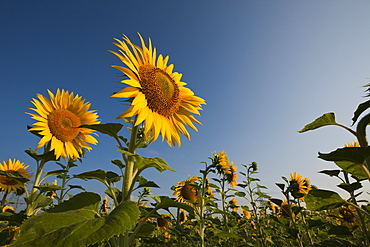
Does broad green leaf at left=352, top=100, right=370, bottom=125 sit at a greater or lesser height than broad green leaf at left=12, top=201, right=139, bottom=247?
greater

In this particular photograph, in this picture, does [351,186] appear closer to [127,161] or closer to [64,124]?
[127,161]

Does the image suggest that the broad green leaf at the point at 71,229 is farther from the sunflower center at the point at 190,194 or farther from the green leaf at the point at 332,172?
the sunflower center at the point at 190,194

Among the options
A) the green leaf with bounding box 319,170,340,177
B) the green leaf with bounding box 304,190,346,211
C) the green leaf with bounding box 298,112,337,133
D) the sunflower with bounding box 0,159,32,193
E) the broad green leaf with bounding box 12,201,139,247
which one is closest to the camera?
the broad green leaf with bounding box 12,201,139,247

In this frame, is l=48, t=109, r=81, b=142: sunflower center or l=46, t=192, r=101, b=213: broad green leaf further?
l=48, t=109, r=81, b=142: sunflower center

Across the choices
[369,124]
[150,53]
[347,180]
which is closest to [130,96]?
[150,53]

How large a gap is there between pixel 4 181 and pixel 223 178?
353 centimetres

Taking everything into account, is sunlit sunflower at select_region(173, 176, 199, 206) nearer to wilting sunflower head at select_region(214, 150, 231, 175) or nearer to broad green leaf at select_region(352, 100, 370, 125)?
wilting sunflower head at select_region(214, 150, 231, 175)

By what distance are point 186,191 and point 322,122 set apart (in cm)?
299

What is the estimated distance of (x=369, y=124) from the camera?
4.57 feet

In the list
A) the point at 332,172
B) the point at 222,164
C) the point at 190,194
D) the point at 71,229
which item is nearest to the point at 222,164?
the point at 222,164

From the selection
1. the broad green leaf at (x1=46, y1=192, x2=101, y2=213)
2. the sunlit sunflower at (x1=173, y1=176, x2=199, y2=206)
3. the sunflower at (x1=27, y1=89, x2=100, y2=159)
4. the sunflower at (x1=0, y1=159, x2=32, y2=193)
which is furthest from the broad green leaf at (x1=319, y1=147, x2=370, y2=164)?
the sunflower at (x1=0, y1=159, x2=32, y2=193)

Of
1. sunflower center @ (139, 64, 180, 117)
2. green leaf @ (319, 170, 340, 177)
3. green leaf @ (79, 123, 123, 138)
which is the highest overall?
sunflower center @ (139, 64, 180, 117)

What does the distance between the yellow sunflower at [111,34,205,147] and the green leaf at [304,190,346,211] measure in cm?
100

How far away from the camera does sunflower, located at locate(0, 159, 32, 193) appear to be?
112 inches
